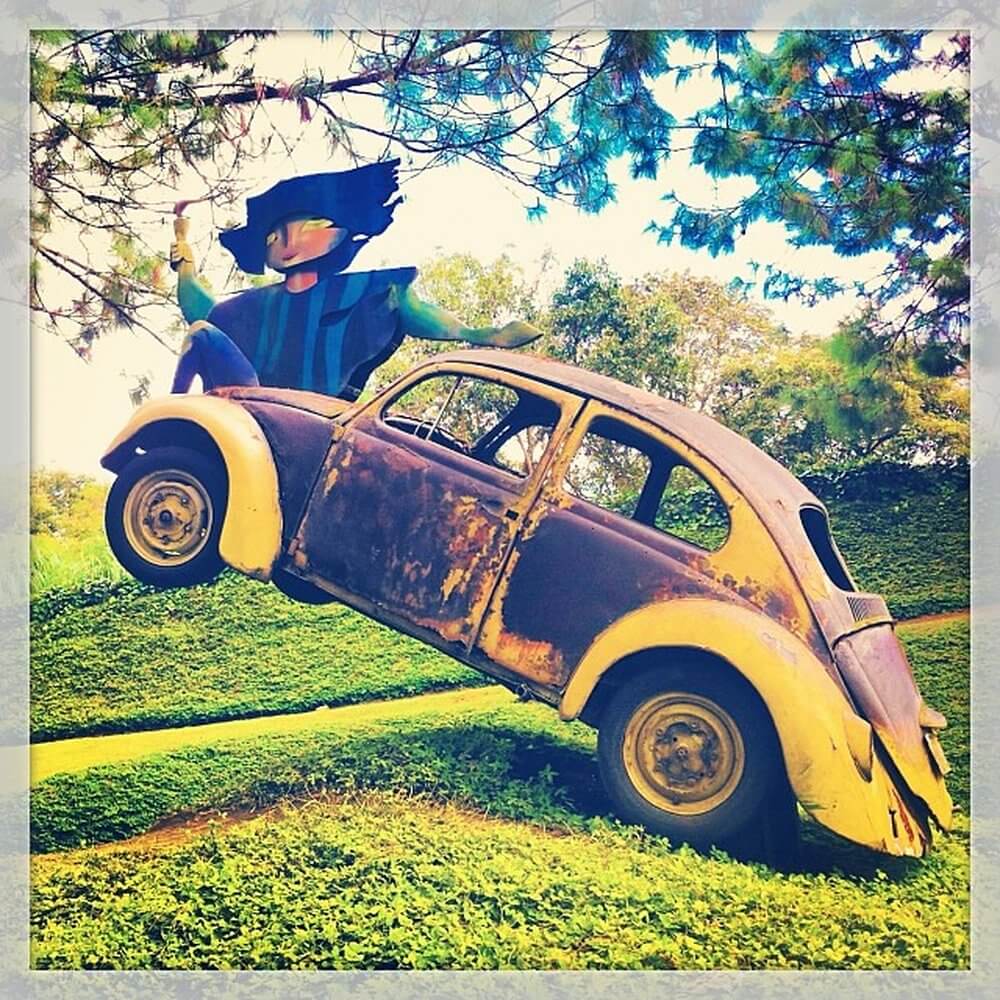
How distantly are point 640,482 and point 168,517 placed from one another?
6.95 feet

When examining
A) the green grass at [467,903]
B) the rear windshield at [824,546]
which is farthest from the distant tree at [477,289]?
the green grass at [467,903]

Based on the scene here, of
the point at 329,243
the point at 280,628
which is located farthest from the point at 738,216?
the point at 280,628

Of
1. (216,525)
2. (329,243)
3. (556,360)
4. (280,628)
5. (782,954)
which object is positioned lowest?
(782,954)

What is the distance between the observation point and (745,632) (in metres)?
6.03

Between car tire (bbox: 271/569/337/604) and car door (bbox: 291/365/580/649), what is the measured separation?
4 cm

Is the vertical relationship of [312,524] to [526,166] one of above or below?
below

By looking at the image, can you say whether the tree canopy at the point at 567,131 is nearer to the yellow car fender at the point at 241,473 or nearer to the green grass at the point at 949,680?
the yellow car fender at the point at 241,473

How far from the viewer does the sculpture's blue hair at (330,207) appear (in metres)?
6.62

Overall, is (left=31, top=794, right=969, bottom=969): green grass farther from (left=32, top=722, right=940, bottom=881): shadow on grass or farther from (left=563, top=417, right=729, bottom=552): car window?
(left=563, top=417, right=729, bottom=552): car window

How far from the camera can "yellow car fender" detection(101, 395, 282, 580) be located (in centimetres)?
656

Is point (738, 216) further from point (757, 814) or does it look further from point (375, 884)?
point (375, 884)

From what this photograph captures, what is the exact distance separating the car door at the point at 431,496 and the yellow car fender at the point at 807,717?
2.81ft

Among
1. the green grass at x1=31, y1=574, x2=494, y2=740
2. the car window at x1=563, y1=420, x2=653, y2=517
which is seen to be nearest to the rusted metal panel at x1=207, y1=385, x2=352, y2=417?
the green grass at x1=31, y1=574, x2=494, y2=740

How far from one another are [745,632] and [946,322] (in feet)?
5.58
